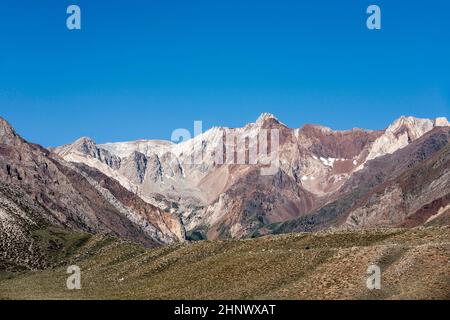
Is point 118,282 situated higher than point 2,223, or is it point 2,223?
point 2,223

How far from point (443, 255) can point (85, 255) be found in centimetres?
9603

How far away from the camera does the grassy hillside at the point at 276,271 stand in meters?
75.6

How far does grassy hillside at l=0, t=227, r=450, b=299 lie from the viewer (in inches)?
2977

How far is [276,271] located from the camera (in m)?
89.0
